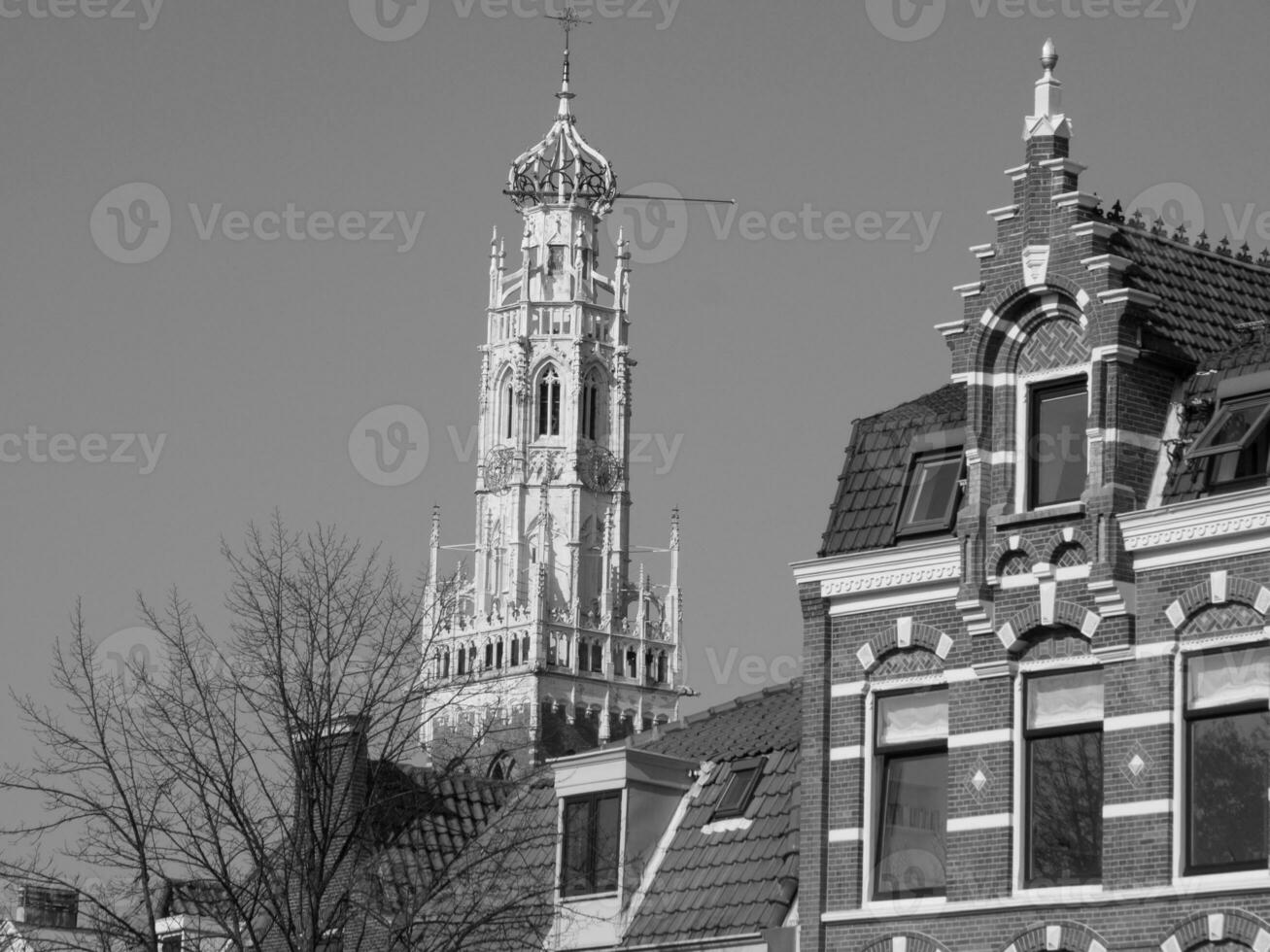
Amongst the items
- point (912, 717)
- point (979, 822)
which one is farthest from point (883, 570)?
point (979, 822)

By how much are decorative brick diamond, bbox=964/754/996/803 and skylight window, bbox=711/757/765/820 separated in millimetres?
6395

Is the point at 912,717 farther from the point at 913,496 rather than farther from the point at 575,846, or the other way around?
the point at 575,846

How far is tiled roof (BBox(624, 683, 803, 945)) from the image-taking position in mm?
34531

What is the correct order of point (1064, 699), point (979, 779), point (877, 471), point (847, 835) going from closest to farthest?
point (1064, 699) < point (979, 779) < point (847, 835) < point (877, 471)

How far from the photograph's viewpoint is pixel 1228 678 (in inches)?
1125

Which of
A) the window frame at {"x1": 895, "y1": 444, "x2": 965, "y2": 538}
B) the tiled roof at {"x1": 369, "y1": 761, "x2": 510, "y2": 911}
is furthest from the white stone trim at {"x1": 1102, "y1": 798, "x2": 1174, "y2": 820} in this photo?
the tiled roof at {"x1": 369, "y1": 761, "x2": 510, "y2": 911}

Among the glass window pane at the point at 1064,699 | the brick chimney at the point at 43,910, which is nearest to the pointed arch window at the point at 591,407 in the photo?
the brick chimney at the point at 43,910

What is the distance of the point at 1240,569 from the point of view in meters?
28.5

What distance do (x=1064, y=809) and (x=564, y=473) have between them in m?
131

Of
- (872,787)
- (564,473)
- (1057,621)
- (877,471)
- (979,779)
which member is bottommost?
(979,779)

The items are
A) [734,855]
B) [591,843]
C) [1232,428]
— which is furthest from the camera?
[591,843]

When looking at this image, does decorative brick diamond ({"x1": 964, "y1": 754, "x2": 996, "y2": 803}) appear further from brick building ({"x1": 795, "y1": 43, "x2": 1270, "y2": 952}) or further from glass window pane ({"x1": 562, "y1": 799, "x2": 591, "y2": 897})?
glass window pane ({"x1": 562, "y1": 799, "x2": 591, "y2": 897})

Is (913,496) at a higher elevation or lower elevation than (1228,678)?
higher

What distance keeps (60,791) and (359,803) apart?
17.4 ft
